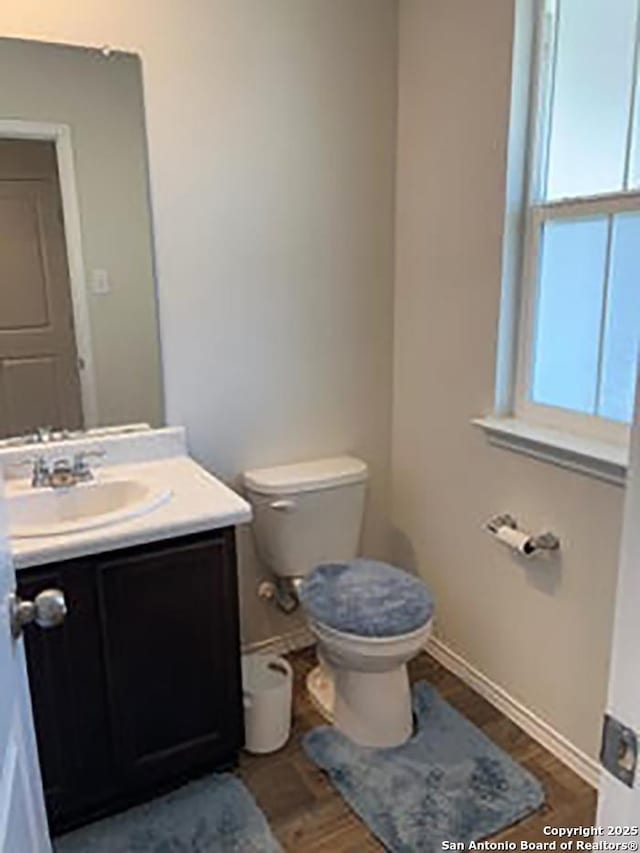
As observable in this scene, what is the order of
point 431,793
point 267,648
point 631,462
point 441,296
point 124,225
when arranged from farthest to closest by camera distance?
point 267,648, point 441,296, point 124,225, point 431,793, point 631,462

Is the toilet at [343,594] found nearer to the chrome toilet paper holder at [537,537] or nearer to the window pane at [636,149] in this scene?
the chrome toilet paper holder at [537,537]

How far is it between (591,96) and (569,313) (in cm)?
56

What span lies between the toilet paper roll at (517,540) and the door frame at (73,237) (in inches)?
48.8

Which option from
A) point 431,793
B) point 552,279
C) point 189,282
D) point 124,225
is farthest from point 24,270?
point 431,793

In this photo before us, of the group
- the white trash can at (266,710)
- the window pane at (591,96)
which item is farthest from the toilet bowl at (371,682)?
the window pane at (591,96)

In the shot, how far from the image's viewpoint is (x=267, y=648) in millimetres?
2477

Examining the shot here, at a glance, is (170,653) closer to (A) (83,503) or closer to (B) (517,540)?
(A) (83,503)

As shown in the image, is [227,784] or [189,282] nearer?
[227,784]

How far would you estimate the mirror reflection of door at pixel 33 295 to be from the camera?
5.90 ft

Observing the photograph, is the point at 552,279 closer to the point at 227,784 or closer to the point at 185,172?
the point at 185,172

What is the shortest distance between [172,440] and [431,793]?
48.8 inches

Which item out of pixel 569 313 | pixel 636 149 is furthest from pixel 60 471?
pixel 636 149

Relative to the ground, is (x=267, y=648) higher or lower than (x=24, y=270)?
lower

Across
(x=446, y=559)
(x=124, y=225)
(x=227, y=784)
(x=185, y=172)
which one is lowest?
(x=227, y=784)
